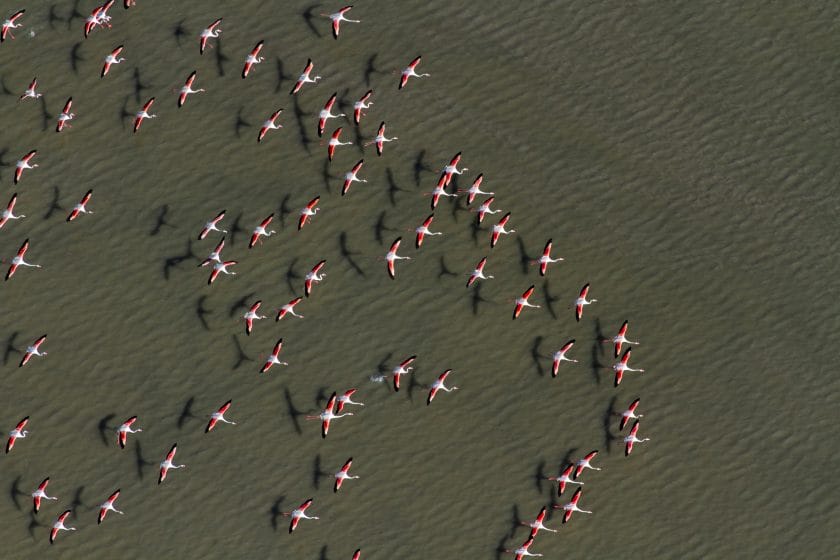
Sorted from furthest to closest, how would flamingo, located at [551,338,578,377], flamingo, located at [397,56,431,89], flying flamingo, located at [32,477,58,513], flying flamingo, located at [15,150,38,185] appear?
flamingo, located at [397,56,431,89] → flamingo, located at [551,338,578,377] → flying flamingo, located at [15,150,38,185] → flying flamingo, located at [32,477,58,513]

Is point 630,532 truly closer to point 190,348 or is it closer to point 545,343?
point 545,343

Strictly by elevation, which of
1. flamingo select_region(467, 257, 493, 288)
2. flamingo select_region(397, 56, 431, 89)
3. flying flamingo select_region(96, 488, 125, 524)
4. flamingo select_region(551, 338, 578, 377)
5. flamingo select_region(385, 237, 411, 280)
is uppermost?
flamingo select_region(397, 56, 431, 89)

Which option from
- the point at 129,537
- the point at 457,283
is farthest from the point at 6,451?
the point at 457,283

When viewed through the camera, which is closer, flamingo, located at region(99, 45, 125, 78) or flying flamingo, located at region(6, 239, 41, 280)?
flying flamingo, located at region(6, 239, 41, 280)

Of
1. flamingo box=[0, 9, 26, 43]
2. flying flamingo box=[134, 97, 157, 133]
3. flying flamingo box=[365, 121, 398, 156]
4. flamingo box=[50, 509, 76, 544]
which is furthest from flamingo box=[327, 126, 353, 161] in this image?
flamingo box=[50, 509, 76, 544]

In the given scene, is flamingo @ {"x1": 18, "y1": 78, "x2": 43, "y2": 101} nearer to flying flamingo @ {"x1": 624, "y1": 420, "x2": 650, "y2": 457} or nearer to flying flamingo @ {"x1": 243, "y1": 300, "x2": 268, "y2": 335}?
flying flamingo @ {"x1": 243, "y1": 300, "x2": 268, "y2": 335}

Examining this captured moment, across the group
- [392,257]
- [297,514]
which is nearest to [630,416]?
[392,257]

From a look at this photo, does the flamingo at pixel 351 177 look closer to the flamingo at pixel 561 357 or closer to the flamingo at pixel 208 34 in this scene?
the flamingo at pixel 208 34
